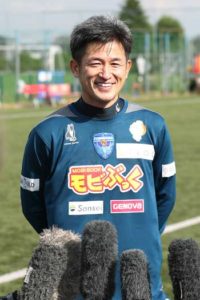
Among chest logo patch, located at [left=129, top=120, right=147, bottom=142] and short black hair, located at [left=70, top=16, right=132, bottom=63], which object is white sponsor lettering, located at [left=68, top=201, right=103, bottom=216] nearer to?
chest logo patch, located at [left=129, top=120, right=147, bottom=142]

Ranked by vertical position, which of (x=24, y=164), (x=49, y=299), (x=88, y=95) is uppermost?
(x=88, y=95)

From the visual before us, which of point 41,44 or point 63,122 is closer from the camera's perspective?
point 63,122

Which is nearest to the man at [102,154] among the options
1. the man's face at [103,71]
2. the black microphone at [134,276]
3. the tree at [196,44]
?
the man's face at [103,71]

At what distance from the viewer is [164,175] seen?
10.9 feet

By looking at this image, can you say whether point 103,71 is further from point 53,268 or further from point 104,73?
point 53,268

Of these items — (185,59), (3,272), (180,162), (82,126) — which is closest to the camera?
(82,126)

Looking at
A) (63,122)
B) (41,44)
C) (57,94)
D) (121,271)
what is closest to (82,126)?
(63,122)

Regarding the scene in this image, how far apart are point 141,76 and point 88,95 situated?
3682cm

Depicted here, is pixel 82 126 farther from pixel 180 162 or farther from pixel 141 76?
pixel 141 76

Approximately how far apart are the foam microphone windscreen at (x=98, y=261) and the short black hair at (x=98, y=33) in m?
0.95

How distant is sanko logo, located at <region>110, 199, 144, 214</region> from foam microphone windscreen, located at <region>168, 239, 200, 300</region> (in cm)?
68

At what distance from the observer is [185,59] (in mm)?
43781

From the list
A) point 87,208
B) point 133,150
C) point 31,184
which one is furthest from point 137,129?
point 31,184

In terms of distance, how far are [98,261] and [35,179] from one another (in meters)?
1.00
